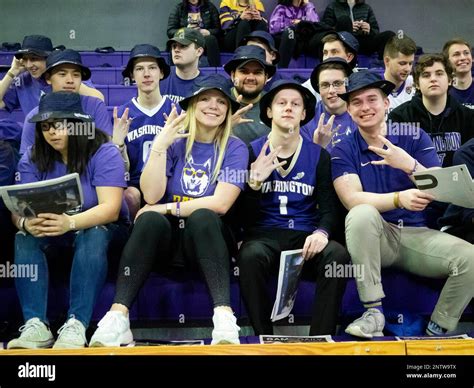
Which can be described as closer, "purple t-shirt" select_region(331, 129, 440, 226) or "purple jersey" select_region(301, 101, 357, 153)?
"purple t-shirt" select_region(331, 129, 440, 226)

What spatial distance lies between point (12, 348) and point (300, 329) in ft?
3.51

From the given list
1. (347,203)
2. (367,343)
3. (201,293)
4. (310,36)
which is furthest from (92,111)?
(310,36)

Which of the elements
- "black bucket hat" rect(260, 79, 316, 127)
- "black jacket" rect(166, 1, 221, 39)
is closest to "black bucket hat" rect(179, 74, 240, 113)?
"black bucket hat" rect(260, 79, 316, 127)

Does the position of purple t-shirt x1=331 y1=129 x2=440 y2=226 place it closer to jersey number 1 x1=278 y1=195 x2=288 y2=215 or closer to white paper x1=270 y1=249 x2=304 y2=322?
jersey number 1 x1=278 y1=195 x2=288 y2=215

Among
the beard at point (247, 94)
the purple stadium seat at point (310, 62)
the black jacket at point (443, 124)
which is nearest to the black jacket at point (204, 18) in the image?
the purple stadium seat at point (310, 62)

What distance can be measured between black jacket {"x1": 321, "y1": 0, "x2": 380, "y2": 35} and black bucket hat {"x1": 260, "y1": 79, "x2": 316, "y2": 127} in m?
3.07

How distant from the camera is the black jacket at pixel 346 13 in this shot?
595cm

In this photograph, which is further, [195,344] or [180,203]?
[180,203]

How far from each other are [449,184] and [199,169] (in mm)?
934

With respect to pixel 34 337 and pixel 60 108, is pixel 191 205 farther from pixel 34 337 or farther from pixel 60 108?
pixel 34 337

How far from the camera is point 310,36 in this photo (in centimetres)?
559

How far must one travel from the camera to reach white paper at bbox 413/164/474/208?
258cm

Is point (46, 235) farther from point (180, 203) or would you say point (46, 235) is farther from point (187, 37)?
point (187, 37)
